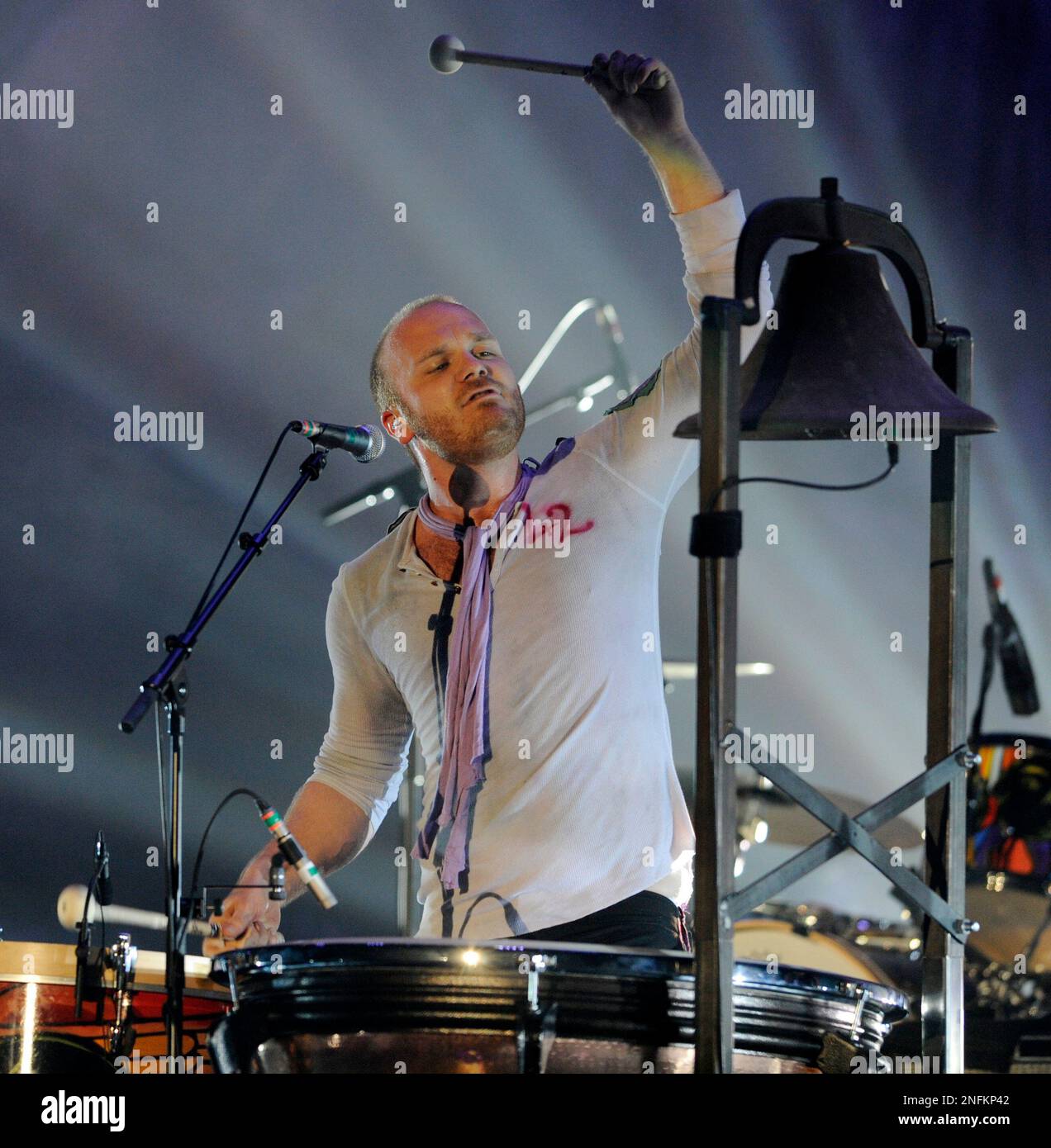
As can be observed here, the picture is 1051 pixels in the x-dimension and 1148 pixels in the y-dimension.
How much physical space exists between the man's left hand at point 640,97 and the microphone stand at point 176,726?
861 mm

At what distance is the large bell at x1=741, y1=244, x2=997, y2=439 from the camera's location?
2.02 m

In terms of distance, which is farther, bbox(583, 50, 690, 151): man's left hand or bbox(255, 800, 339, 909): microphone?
bbox(255, 800, 339, 909): microphone

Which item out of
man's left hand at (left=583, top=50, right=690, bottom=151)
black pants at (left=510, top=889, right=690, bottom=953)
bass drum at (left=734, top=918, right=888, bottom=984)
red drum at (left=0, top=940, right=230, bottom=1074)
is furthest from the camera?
bass drum at (left=734, top=918, right=888, bottom=984)

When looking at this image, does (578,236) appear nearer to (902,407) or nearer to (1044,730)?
(1044,730)

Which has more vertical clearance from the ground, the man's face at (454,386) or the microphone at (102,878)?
the man's face at (454,386)

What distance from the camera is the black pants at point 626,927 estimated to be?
2412 mm

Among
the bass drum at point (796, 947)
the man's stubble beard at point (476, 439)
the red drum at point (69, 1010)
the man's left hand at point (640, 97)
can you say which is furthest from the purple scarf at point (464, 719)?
the bass drum at point (796, 947)

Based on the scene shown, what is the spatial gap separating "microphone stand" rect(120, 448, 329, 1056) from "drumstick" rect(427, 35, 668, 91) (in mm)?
722

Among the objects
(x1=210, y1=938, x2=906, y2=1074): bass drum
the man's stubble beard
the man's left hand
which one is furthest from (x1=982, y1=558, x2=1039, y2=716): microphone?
(x1=210, y1=938, x2=906, y2=1074): bass drum

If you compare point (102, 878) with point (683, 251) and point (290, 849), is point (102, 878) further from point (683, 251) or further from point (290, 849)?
point (683, 251)

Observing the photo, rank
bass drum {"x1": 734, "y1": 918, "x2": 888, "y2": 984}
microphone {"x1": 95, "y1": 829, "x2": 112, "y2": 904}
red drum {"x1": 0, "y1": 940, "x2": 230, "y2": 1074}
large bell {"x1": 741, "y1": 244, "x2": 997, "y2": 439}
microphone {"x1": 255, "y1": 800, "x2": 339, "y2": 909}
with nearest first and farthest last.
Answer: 1. large bell {"x1": 741, "y1": 244, "x2": 997, "y2": 439}
2. microphone {"x1": 255, "y1": 800, "x2": 339, "y2": 909}
3. red drum {"x1": 0, "y1": 940, "x2": 230, "y2": 1074}
4. microphone {"x1": 95, "y1": 829, "x2": 112, "y2": 904}
5. bass drum {"x1": 734, "y1": 918, "x2": 888, "y2": 984}

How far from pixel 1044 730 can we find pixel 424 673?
349 centimetres

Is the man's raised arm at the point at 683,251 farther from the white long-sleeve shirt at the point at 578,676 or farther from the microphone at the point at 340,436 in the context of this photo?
the microphone at the point at 340,436

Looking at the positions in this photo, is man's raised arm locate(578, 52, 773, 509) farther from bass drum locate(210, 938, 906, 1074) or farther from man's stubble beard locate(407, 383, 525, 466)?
bass drum locate(210, 938, 906, 1074)
